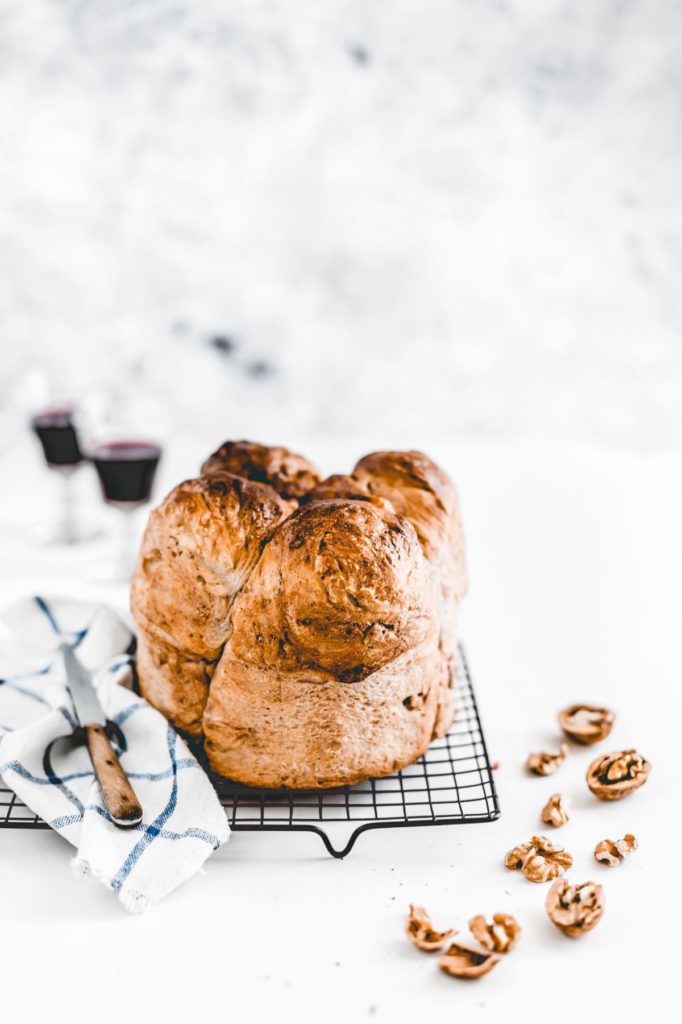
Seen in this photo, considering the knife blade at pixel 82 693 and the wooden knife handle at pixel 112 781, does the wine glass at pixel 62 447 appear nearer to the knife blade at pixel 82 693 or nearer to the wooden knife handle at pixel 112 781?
the knife blade at pixel 82 693

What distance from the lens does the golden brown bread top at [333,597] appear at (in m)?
1.22

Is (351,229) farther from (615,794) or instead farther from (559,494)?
(615,794)

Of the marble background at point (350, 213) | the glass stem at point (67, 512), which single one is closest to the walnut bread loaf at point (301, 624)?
the glass stem at point (67, 512)

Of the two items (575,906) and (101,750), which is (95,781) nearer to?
(101,750)

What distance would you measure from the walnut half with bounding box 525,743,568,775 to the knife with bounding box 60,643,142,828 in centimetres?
55

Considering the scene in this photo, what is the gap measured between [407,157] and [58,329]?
1.13 meters

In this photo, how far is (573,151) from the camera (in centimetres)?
293

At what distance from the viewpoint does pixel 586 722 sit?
1560mm

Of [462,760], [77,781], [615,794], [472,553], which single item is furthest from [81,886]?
[472,553]

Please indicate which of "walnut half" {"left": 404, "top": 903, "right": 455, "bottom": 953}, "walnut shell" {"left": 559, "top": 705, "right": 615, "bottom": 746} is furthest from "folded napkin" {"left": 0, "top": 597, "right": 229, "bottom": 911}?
"walnut shell" {"left": 559, "top": 705, "right": 615, "bottom": 746}

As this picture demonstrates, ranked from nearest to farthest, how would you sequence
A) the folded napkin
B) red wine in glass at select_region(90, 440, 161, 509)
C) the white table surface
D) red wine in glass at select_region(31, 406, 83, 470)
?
the white table surface < the folded napkin < red wine in glass at select_region(90, 440, 161, 509) < red wine in glass at select_region(31, 406, 83, 470)

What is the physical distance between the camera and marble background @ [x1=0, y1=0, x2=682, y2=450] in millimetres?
2814

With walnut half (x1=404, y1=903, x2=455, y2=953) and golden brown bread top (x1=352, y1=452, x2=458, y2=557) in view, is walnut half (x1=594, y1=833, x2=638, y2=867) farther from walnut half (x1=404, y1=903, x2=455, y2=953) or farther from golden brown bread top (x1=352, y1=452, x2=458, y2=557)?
golden brown bread top (x1=352, y1=452, x2=458, y2=557)

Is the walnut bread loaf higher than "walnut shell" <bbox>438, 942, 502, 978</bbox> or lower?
higher
